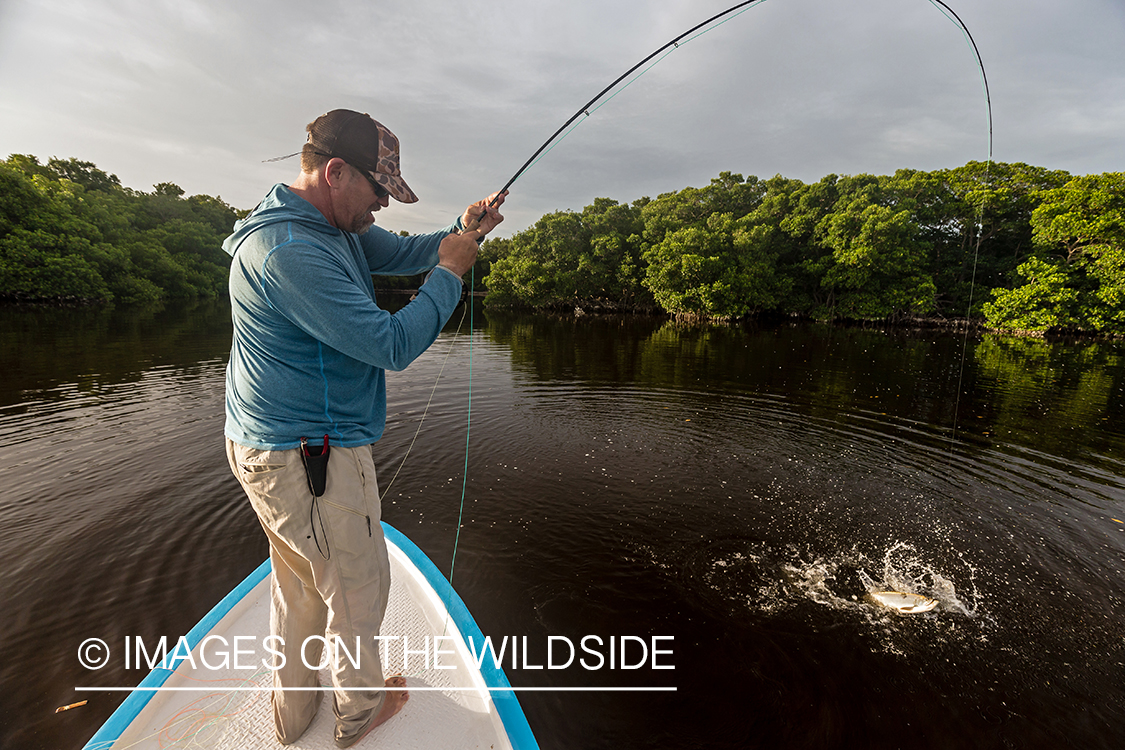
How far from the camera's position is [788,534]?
5.55 metres

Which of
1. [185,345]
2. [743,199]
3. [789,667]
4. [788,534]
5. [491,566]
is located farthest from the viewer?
[743,199]

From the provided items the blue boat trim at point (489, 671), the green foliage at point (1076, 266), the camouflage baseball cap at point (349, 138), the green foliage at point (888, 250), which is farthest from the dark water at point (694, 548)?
the green foliage at point (888, 250)

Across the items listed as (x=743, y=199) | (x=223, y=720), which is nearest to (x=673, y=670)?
(x=223, y=720)

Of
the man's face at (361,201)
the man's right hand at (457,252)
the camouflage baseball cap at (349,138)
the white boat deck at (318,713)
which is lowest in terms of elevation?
the white boat deck at (318,713)

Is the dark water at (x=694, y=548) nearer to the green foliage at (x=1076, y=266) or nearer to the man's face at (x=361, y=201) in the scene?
Answer: the man's face at (x=361, y=201)

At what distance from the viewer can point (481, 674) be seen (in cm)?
258

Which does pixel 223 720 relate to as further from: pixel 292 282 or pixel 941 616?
pixel 941 616

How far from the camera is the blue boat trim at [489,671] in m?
2.22

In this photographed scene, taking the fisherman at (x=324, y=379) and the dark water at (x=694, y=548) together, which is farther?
the dark water at (x=694, y=548)

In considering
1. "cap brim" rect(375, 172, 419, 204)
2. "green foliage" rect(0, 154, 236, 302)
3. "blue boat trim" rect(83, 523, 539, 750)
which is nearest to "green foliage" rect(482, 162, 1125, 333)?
"green foliage" rect(0, 154, 236, 302)

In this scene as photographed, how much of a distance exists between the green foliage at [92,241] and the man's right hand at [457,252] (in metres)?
50.1

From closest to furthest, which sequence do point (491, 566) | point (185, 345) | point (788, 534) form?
point (491, 566) < point (788, 534) < point (185, 345)

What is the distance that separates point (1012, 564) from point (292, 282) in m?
7.35

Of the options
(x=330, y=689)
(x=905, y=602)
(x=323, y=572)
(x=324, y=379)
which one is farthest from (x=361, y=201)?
(x=905, y=602)
